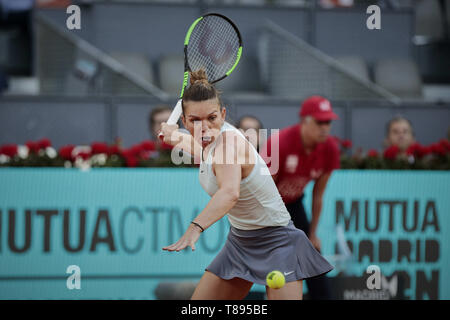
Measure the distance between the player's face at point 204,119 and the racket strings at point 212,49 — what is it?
60cm

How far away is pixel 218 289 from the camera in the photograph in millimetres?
2762

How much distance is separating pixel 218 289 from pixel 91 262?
201cm

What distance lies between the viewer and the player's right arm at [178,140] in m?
2.82

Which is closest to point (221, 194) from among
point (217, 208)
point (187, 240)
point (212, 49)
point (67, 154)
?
point (217, 208)

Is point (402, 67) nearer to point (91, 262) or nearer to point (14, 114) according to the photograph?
point (14, 114)

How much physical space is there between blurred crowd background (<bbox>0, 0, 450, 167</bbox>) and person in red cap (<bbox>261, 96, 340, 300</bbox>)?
1.18m

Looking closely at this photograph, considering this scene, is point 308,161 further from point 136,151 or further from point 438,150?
point 438,150

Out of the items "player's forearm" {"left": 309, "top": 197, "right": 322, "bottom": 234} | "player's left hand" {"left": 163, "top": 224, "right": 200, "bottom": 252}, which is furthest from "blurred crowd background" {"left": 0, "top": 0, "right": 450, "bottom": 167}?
"player's left hand" {"left": 163, "top": 224, "right": 200, "bottom": 252}

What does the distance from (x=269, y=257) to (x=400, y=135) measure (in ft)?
11.6

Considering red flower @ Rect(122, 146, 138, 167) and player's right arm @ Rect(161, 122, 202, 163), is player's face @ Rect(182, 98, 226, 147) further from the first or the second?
red flower @ Rect(122, 146, 138, 167)

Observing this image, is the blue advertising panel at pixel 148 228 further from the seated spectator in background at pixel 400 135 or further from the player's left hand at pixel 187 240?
the player's left hand at pixel 187 240

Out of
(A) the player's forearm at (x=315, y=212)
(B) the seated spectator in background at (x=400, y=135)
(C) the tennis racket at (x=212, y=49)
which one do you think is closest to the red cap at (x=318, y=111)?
(A) the player's forearm at (x=315, y=212)
